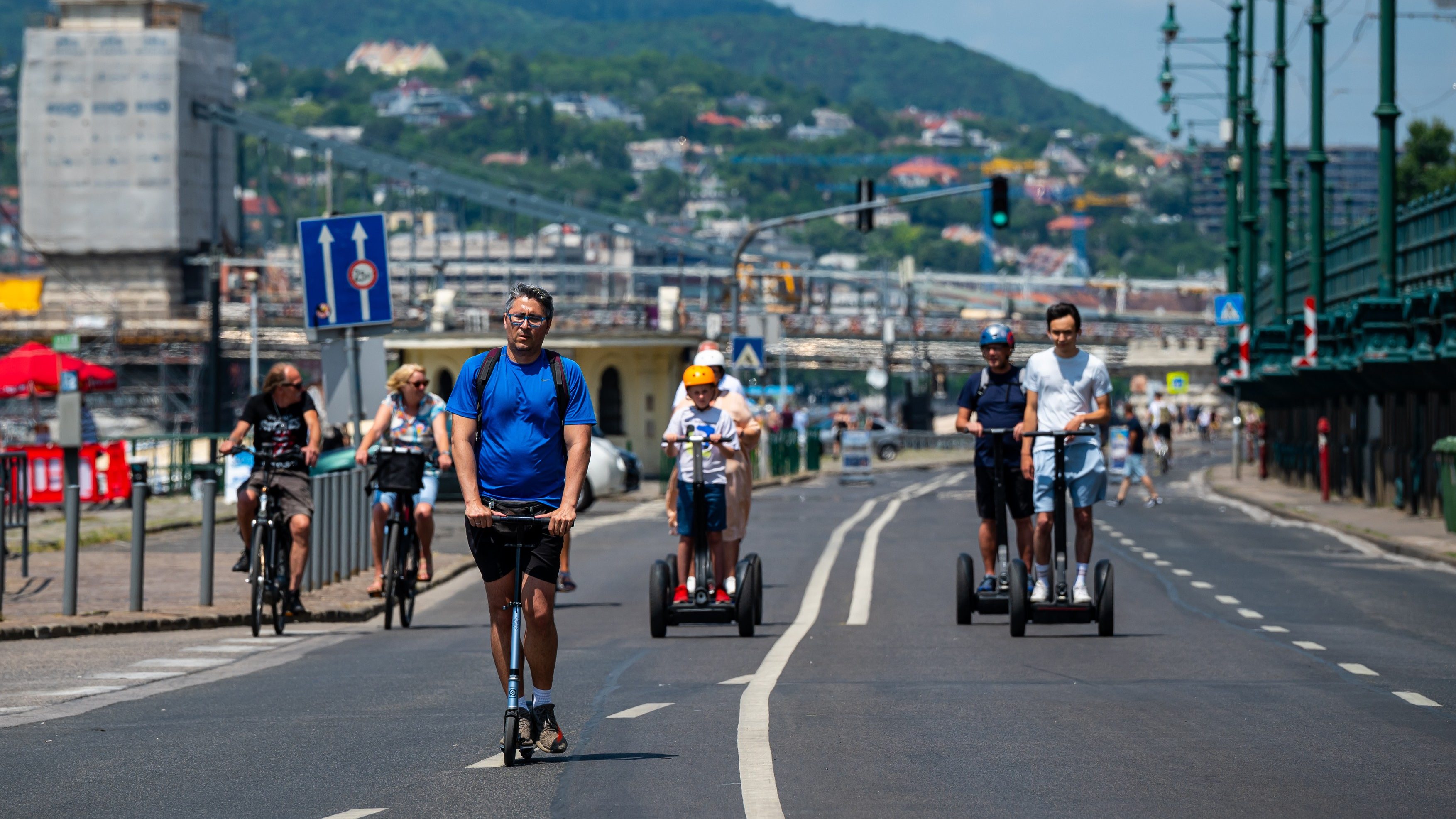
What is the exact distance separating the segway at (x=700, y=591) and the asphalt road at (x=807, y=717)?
0.17m

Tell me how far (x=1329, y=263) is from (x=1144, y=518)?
14311mm

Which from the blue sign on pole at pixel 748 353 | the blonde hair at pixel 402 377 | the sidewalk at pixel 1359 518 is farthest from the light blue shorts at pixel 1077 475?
the blue sign on pole at pixel 748 353

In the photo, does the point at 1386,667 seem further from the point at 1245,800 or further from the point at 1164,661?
the point at 1245,800

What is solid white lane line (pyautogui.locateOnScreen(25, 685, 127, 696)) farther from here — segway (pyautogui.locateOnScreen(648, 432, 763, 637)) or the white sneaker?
the white sneaker

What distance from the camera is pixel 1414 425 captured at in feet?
91.0

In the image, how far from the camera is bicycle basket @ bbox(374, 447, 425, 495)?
14539 mm

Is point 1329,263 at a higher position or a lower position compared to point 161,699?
higher

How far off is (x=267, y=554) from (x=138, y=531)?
1098mm

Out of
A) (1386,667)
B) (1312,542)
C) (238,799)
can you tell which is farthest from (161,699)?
(1312,542)

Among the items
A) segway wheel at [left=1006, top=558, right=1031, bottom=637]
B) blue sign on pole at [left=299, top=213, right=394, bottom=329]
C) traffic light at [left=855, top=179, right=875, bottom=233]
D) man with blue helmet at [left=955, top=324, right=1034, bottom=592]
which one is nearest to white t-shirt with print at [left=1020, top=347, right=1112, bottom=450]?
man with blue helmet at [left=955, top=324, right=1034, bottom=592]

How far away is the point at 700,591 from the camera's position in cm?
1278

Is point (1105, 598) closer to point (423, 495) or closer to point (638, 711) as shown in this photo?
point (638, 711)

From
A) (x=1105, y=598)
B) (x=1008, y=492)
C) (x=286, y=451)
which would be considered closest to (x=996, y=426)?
(x=1008, y=492)

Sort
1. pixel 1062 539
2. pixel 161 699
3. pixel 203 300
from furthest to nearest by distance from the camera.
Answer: pixel 203 300
pixel 1062 539
pixel 161 699
